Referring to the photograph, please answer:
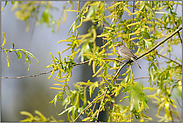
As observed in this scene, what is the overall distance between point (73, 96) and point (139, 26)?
1.33ft

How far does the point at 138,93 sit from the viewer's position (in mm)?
504

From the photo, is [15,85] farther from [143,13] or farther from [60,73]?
[143,13]

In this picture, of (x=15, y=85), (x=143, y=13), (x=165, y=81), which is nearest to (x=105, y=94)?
(x=165, y=81)

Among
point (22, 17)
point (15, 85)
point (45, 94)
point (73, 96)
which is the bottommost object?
point (45, 94)

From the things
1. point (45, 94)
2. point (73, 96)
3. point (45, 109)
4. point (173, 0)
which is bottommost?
point (45, 109)

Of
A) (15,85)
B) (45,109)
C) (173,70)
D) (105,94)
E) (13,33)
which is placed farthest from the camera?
(45,109)

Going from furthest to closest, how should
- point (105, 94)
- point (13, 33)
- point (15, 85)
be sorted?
point (15, 85) → point (13, 33) → point (105, 94)

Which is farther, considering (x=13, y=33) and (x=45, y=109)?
(x=45, y=109)

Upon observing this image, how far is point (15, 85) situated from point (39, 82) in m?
0.26

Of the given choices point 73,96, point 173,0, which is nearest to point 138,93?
point 73,96

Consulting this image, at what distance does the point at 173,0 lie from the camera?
62cm

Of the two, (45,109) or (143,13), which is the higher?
(143,13)

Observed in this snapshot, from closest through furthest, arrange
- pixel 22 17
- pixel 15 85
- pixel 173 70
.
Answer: pixel 22 17
pixel 173 70
pixel 15 85

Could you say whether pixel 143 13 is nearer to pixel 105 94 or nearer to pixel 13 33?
pixel 105 94
